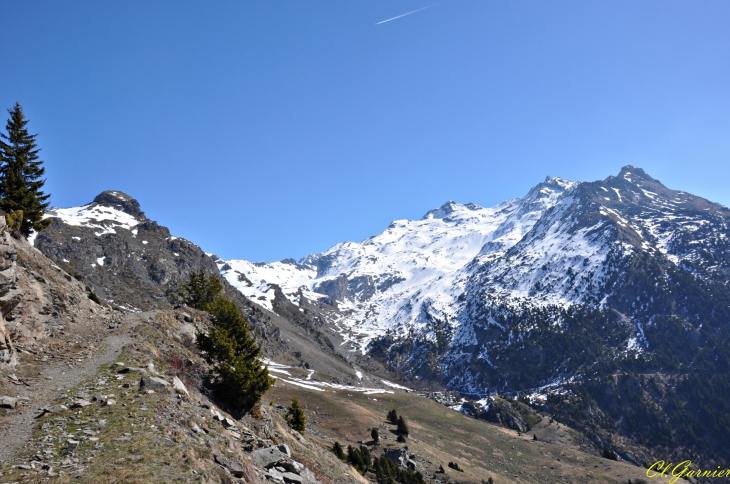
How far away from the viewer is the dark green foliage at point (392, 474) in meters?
52.0

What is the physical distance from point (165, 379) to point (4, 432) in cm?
829

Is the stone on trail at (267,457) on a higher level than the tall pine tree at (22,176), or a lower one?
lower

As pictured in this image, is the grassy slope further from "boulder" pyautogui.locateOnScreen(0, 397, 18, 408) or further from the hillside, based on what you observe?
"boulder" pyautogui.locateOnScreen(0, 397, 18, 408)

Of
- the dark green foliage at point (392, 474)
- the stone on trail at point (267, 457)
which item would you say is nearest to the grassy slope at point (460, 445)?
the dark green foliage at point (392, 474)

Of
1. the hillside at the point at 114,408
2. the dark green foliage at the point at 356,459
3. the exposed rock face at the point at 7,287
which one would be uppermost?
the exposed rock face at the point at 7,287

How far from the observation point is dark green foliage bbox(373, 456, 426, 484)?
52.0 meters

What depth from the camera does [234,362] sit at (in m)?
27.9

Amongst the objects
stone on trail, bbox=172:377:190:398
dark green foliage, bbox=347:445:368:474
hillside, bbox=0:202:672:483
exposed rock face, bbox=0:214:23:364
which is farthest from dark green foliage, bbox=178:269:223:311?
stone on trail, bbox=172:377:190:398

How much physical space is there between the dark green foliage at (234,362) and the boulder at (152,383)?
20.1ft

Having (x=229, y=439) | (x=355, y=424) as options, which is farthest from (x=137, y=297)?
(x=229, y=439)

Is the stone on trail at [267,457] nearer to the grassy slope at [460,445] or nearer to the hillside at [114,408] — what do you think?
the hillside at [114,408]

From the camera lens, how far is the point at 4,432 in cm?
1483

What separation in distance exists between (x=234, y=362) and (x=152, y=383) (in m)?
7.09

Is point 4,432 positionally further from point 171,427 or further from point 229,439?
point 229,439
